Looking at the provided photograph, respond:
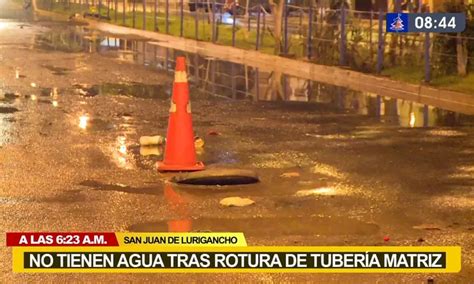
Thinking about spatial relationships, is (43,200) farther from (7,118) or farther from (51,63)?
(51,63)

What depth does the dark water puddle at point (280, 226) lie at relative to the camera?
8969 millimetres

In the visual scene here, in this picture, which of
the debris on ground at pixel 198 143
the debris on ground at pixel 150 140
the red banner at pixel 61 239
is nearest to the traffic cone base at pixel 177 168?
the debris on ground at pixel 198 143

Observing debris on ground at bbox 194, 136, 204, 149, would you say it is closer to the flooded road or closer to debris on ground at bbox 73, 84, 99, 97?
the flooded road

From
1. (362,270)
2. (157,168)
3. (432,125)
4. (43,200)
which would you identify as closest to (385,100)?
(432,125)

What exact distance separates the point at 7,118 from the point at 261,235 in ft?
26.9

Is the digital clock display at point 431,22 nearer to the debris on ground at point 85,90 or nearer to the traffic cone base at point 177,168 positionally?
the debris on ground at point 85,90

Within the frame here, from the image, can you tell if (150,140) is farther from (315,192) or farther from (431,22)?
(431,22)

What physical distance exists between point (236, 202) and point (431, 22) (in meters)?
12.9

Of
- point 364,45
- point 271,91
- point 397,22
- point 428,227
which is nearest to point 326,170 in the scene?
point 428,227

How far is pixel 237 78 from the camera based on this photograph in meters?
23.9

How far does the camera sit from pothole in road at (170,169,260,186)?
11.2 m

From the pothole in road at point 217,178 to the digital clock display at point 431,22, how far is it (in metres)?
10.8

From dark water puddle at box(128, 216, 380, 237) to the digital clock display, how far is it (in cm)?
1245

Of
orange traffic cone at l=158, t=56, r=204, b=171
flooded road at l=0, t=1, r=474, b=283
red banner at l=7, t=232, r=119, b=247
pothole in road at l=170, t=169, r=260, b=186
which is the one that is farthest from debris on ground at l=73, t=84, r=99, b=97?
red banner at l=7, t=232, r=119, b=247
